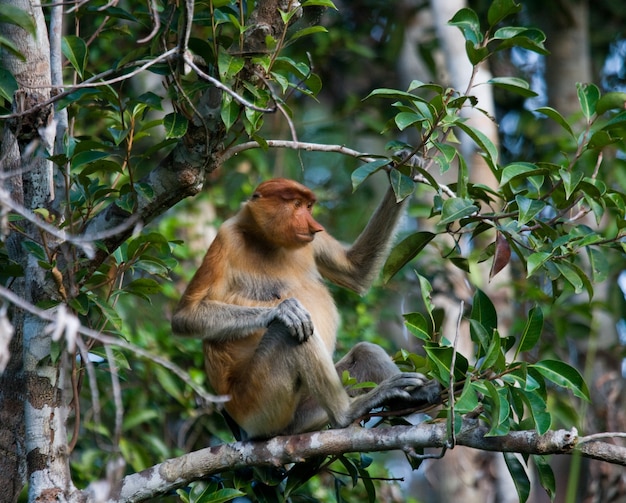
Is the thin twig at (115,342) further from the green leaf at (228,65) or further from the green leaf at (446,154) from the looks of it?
the green leaf at (446,154)

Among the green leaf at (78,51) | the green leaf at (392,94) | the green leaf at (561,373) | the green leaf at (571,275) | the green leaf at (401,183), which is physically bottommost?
the green leaf at (561,373)

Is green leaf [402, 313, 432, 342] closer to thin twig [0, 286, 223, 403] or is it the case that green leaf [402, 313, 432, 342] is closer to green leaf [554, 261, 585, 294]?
green leaf [554, 261, 585, 294]

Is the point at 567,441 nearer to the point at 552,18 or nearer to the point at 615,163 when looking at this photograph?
the point at 615,163

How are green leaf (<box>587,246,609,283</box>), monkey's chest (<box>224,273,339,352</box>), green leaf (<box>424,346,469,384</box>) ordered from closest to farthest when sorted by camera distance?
green leaf (<box>424,346,469,384</box>), green leaf (<box>587,246,609,283</box>), monkey's chest (<box>224,273,339,352</box>)

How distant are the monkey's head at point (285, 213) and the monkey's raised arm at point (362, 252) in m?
0.26

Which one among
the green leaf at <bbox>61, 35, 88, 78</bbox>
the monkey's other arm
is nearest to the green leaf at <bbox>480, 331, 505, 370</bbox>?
the monkey's other arm

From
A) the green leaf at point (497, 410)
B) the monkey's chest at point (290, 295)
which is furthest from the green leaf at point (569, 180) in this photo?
the monkey's chest at point (290, 295)

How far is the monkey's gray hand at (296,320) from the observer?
3760 mm

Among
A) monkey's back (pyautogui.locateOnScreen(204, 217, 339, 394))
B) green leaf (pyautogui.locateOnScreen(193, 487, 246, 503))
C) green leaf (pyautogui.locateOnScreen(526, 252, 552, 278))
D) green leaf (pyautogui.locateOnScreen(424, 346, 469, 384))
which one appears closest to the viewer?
green leaf (pyautogui.locateOnScreen(424, 346, 469, 384))

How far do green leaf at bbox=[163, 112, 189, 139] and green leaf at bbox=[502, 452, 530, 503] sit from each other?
1650 millimetres

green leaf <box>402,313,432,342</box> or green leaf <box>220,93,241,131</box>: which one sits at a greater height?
green leaf <box>220,93,241,131</box>

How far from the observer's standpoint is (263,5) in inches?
130

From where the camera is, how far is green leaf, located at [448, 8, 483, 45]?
3365 mm

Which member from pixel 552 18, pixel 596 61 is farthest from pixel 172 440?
pixel 596 61
